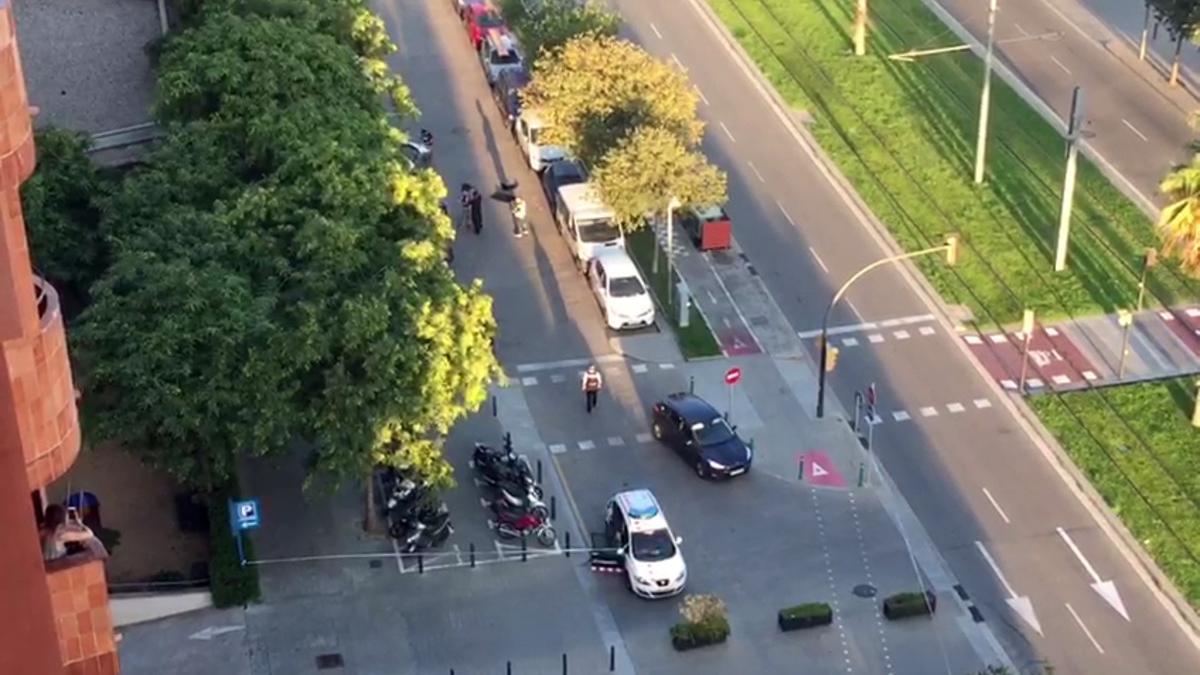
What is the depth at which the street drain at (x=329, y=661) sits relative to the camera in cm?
4031

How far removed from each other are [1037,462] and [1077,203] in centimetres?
1557

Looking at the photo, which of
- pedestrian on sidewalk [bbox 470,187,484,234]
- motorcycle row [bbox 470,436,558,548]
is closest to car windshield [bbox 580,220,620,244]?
pedestrian on sidewalk [bbox 470,187,484,234]

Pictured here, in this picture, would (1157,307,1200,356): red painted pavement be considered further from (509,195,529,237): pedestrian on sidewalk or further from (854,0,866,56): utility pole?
(854,0,866,56): utility pole

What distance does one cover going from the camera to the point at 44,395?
15.8 metres

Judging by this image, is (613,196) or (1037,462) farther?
(613,196)

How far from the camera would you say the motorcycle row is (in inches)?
1740

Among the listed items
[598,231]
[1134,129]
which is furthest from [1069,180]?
[598,231]

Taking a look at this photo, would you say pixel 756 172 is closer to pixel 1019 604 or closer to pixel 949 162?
pixel 949 162

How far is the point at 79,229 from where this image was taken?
1764 inches

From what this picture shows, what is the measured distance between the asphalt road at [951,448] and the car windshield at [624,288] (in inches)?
192

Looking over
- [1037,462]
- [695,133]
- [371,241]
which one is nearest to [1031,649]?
[1037,462]

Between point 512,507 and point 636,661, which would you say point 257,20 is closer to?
point 512,507

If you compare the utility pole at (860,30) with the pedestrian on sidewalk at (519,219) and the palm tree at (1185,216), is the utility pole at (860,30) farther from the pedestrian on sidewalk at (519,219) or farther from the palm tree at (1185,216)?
the palm tree at (1185,216)

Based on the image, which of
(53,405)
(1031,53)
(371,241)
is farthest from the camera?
(1031,53)
